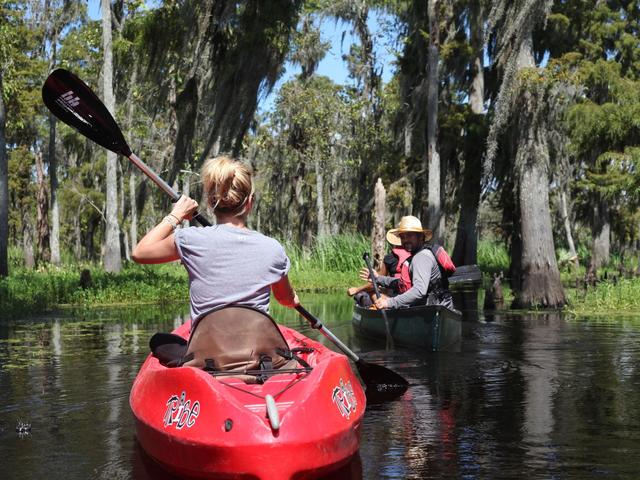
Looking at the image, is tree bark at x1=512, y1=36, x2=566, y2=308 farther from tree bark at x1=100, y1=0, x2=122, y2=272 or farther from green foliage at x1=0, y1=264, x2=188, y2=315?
tree bark at x1=100, y1=0, x2=122, y2=272

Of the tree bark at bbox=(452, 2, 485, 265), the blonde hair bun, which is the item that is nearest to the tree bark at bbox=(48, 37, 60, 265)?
the tree bark at bbox=(452, 2, 485, 265)

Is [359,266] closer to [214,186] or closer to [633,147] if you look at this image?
[633,147]

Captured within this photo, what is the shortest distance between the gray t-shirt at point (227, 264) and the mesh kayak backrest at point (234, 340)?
2.5 inches

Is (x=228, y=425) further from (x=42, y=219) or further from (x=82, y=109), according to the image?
(x=42, y=219)

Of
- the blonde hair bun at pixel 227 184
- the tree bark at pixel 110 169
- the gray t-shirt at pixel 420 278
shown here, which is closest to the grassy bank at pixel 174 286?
the tree bark at pixel 110 169

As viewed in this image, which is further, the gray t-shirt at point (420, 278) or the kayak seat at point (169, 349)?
the gray t-shirt at point (420, 278)

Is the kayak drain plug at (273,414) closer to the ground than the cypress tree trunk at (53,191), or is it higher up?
closer to the ground

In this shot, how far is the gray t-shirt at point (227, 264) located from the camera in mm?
5207

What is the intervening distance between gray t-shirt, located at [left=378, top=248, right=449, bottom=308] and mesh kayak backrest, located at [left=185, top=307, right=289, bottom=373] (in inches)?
232

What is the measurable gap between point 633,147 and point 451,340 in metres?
14.7

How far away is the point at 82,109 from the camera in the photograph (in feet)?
26.9

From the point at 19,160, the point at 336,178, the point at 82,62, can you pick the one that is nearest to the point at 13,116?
the point at 82,62

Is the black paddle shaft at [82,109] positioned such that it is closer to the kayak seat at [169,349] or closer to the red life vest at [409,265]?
the kayak seat at [169,349]

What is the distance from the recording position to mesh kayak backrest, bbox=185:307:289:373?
5.27 meters
